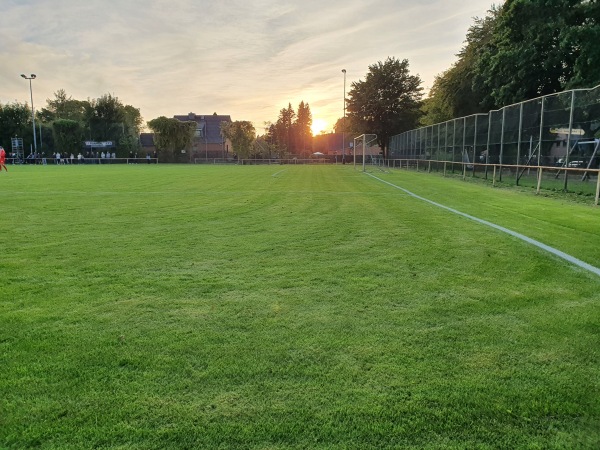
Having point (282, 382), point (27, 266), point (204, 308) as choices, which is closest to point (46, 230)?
point (27, 266)

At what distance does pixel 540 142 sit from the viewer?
623 inches

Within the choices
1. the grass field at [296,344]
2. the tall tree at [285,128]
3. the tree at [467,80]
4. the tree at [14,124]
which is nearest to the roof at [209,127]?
the tree at [14,124]

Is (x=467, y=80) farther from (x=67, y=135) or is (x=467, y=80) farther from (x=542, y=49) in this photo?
(x=67, y=135)

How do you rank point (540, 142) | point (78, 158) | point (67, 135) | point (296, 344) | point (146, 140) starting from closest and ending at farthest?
1. point (296, 344)
2. point (540, 142)
3. point (78, 158)
4. point (67, 135)
5. point (146, 140)

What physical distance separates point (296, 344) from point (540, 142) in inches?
646

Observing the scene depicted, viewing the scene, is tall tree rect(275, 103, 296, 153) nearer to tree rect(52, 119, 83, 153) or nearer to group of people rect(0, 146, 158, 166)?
group of people rect(0, 146, 158, 166)

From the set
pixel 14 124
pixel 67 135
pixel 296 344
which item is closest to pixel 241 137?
pixel 67 135

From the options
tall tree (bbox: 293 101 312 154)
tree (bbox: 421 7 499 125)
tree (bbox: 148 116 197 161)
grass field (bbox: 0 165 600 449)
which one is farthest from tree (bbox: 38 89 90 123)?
grass field (bbox: 0 165 600 449)

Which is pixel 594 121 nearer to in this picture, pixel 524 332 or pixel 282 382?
pixel 524 332

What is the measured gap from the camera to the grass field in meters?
1.90

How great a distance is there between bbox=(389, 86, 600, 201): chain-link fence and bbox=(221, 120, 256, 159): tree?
44.5m

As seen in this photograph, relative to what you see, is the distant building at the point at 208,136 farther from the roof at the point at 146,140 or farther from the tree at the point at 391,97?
the tree at the point at 391,97

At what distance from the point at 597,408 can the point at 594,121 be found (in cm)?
1399

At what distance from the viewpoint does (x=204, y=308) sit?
3.30m
